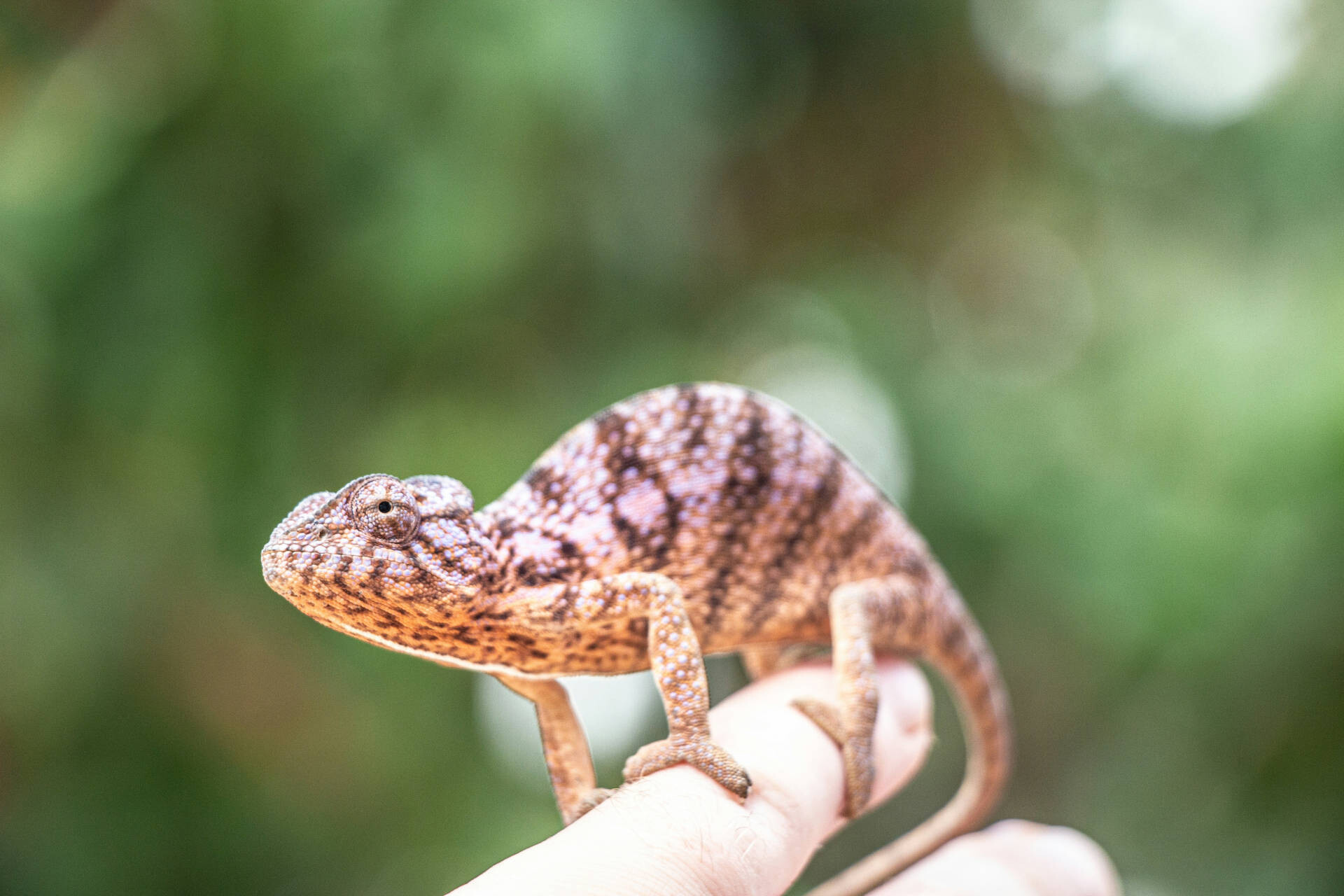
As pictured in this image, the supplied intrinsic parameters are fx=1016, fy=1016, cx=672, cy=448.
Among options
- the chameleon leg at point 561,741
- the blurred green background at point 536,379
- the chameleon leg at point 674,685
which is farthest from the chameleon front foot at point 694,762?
the blurred green background at point 536,379

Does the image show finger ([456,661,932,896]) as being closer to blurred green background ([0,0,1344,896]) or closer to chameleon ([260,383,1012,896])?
chameleon ([260,383,1012,896])

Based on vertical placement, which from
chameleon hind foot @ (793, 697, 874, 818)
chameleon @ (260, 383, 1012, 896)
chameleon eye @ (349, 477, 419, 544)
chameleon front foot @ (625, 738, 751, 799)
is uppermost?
chameleon eye @ (349, 477, 419, 544)

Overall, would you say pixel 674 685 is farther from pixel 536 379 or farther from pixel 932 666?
pixel 536 379

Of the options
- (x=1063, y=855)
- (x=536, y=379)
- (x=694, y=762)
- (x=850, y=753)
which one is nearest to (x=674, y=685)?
(x=694, y=762)

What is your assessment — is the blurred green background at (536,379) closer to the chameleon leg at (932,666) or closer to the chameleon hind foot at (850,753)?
the chameleon leg at (932,666)

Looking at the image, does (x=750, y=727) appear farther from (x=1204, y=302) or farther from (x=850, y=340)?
(x=1204, y=302)

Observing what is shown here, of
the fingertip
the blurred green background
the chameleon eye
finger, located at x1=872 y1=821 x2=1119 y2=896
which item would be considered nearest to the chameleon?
the chameleon eye
